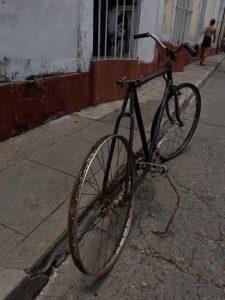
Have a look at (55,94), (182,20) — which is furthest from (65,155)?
(182,20)

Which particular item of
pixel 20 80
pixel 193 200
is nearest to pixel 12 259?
pixel 193 200

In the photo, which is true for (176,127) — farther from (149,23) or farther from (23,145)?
(149,23)

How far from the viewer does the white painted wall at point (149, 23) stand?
650 centimetres

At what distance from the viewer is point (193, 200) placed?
128 inches

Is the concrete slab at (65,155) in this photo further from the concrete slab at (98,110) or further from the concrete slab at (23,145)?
the concrete slab at (98,110)

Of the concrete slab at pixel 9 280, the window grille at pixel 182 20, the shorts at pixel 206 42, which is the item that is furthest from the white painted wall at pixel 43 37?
the shorts at pixel 206 42

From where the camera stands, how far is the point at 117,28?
6.11m

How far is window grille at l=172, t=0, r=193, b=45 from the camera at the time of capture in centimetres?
946

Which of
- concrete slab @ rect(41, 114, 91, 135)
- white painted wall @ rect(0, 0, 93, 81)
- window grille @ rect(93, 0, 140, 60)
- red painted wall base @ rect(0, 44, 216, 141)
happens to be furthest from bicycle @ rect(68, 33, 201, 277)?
window grille @ rect(93, 0, 140, 60)

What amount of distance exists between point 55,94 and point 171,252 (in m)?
2.83

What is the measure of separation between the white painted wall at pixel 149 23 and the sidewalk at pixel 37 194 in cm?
272

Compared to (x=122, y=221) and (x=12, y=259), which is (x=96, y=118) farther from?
(x=12, y=259)

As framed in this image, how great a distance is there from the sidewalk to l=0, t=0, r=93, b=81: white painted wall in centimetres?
81

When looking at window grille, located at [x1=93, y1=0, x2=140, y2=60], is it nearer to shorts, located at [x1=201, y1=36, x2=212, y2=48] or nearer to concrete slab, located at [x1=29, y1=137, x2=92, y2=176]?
concrete slab, located at [x1=29, y1=137, x2=92, y2=176]
